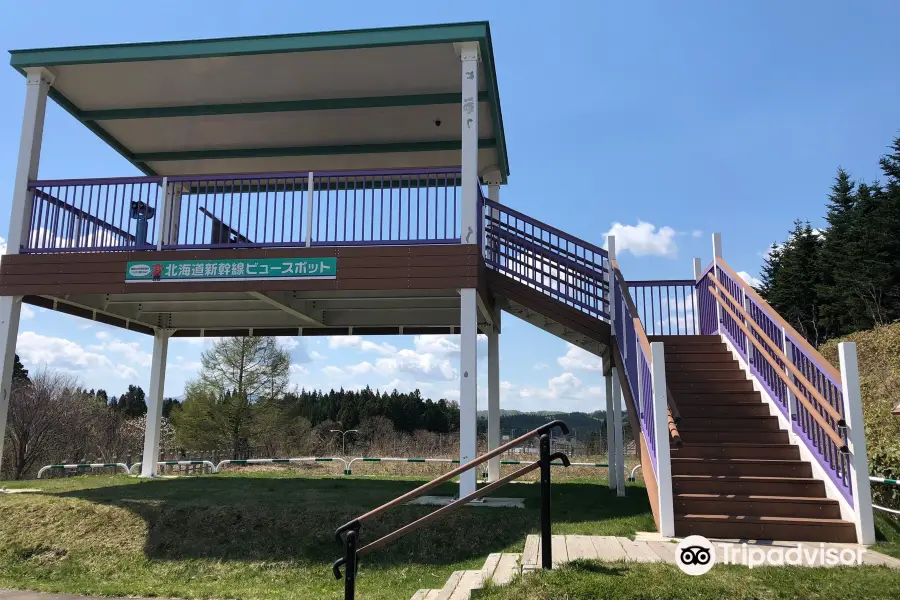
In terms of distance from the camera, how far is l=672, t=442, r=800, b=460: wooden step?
7.40 m

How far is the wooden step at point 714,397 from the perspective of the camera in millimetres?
8562

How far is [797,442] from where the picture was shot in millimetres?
7496

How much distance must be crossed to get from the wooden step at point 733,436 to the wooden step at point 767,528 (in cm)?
145

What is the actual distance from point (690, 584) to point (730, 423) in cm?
472

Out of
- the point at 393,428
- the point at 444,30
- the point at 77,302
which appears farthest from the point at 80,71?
the point at 393,428

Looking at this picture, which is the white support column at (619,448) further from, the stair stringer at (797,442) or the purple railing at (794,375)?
the purple railing at (794,375)

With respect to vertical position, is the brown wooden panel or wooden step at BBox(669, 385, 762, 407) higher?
the brown wooden panel

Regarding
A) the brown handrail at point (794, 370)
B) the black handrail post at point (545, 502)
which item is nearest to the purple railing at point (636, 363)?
the brown handrail at point (794, 370)

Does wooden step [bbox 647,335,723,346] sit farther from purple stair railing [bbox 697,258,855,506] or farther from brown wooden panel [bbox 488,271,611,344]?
brown wooden panel [bbox 488,271,611,344]

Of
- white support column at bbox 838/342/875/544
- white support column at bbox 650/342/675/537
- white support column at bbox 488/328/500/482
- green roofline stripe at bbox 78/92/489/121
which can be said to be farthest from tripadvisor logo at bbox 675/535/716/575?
green roofline stripe at bbox 78/92/489/121

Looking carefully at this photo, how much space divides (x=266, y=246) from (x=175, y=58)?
3192 millimetres

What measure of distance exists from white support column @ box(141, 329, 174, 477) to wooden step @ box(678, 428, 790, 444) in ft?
34.6

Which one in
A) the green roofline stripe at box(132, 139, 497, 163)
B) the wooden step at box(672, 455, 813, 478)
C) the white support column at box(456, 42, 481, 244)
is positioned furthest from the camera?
the green roofline stripe at box(132, 139, 497, 163)

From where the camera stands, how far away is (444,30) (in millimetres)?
8930
